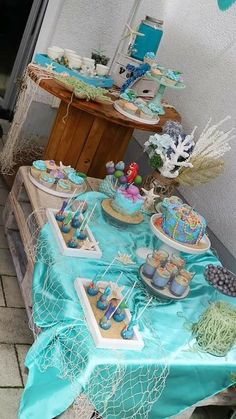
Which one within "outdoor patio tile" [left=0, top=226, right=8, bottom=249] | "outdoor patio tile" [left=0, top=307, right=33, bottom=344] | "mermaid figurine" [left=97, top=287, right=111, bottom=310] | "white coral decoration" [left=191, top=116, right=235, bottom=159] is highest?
"white coral decoration" [left=191, top=116, right=235, bottom=159]

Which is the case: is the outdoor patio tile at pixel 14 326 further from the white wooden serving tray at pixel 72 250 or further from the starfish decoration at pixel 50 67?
the starfish decoration at pixel 50 67

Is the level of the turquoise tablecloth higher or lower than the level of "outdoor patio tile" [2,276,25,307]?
higher

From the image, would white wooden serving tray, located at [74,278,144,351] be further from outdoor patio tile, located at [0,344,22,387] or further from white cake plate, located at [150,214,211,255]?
outdoor patio tile, located at [0,344,22,387]

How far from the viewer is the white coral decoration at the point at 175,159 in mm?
2547

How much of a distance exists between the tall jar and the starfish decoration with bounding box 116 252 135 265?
1.61 m

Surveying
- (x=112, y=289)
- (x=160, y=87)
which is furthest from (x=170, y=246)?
(x=160, y=87)

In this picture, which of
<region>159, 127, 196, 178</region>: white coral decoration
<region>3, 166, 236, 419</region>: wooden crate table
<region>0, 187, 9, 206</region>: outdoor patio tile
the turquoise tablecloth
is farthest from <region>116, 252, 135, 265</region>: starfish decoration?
<region>0, 187, 9, 206</region>: outdoor patio tile

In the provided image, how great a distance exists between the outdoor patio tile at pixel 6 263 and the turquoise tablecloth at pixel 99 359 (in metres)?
0.72

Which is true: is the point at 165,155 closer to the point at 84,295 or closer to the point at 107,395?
the point at 84,295

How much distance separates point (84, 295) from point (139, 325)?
10.1 inches

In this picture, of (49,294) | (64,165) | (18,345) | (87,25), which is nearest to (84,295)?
(49,294)

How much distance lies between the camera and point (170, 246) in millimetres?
2232

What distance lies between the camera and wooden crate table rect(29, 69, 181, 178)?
2.87 metres

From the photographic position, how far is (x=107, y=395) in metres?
1.69
